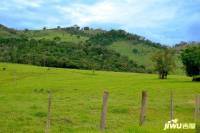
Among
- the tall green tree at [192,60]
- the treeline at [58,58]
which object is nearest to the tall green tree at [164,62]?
the tall green tree at [192,60]

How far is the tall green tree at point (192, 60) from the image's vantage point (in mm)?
101938

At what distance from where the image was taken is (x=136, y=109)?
138 feet

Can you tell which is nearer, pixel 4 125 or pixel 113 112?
pixel 4 125

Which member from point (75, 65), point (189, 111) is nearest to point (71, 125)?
point (189, 111)

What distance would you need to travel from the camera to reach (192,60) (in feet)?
337

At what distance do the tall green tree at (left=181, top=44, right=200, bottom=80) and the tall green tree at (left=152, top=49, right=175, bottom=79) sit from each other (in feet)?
14.4

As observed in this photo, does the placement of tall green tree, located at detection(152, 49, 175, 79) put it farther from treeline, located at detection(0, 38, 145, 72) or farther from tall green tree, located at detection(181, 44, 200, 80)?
treeline, located at detection(0, 38, 145, 72)

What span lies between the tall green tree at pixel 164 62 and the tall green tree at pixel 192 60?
14.4 ft

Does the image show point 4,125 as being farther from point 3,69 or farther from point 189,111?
point 3,69

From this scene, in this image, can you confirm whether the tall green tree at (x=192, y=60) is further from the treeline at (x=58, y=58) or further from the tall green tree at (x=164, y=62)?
the treeline at (x=58, y=58)

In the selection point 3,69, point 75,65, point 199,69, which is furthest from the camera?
point 75,65

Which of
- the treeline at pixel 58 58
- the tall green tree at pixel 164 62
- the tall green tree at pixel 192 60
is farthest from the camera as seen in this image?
the treeline at pixel 58 58

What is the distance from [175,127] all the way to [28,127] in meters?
9.99

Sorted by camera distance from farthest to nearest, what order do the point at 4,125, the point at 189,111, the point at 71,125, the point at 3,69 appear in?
1. the point at 3,69
2. the point at 189,111
3. the point at 71,125
4. the point at 4,125
